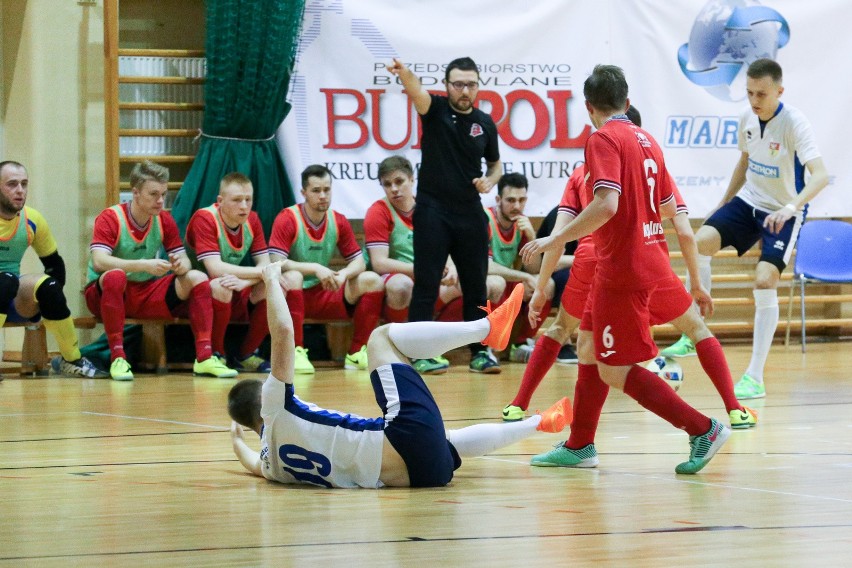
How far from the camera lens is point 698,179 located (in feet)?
29.8

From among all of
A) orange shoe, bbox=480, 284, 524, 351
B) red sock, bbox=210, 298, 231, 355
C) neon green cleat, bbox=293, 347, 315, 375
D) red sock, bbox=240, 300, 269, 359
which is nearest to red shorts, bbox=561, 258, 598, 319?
orange shoe, bbox=480, 284, 524, 351

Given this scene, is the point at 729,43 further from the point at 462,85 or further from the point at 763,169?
the point at 763,169

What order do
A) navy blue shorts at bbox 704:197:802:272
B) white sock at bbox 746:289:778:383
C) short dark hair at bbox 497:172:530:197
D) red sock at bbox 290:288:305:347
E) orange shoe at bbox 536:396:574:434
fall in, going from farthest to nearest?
short dark hair at bbox 497:172:530:197, red sock at bbox 290:288:305:347, navy blue shorts at bbox 704:197:802:272, white sock at bbox 746:289:778:383, orange shoe at bbox 536:396:574:434

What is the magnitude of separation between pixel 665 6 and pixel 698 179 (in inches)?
51.6

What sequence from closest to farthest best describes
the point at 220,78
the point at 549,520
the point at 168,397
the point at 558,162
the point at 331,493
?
1. the point at 549,520
2. the point at 331,493
3. the point at 168,397
4. the point at 220,78
5. the point at 558,162

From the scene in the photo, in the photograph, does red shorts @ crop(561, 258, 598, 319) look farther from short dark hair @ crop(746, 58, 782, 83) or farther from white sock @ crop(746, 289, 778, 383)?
short dark hair @ crop(746, 58, 782, 83)

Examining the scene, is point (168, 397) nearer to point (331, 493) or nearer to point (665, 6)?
point (331, 493)

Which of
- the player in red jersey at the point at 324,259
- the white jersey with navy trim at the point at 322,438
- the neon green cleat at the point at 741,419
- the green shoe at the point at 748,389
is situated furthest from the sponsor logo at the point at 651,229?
the player in red jersey at the point at 324,259

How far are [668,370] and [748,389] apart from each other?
0.51 metres

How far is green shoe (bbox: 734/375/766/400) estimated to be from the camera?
5848 millimetres

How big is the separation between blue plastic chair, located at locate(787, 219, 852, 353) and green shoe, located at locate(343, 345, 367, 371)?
10.5 ft

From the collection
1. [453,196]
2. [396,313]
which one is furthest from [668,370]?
[396,313]

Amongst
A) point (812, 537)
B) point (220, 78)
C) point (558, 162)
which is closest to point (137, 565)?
point (812, 537)

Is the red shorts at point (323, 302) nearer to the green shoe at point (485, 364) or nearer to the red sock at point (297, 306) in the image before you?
the red sock at point (297, 306)
